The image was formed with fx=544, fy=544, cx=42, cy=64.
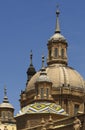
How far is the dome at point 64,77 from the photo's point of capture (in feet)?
309

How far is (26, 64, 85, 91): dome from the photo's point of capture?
9406 cm

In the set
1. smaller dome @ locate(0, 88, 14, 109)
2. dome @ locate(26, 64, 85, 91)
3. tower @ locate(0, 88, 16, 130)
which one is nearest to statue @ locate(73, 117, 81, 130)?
dome @ locate(26, 64, 85, 91)

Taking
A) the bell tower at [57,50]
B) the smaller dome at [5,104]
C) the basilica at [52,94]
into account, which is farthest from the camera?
the smaller dome at [5,104]

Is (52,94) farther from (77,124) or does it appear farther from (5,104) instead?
(77,124)

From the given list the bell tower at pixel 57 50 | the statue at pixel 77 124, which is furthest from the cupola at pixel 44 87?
the statue at pixel 77 124

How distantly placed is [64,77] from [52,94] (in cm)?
390

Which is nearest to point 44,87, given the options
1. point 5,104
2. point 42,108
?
point 42,108

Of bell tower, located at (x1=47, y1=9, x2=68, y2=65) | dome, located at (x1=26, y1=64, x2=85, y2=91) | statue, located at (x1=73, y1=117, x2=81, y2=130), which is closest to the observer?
statue, located at (x1=73, y1=117, x2=81, y2=130)

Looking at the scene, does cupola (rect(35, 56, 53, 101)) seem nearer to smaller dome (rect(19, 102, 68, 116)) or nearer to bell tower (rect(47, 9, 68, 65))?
smaller dome (rect(19, 102, 68, 116))

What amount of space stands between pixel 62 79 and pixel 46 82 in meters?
9.74

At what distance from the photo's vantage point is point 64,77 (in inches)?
3708

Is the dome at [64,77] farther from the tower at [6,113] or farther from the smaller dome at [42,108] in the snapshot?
the smaller dome at [42,108]

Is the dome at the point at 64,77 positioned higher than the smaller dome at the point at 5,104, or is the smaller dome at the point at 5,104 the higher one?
the dome at the point at 64,77

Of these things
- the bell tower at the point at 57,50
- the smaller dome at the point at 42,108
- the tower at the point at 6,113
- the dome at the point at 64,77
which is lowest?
the smaller dome at the point at 42,108
